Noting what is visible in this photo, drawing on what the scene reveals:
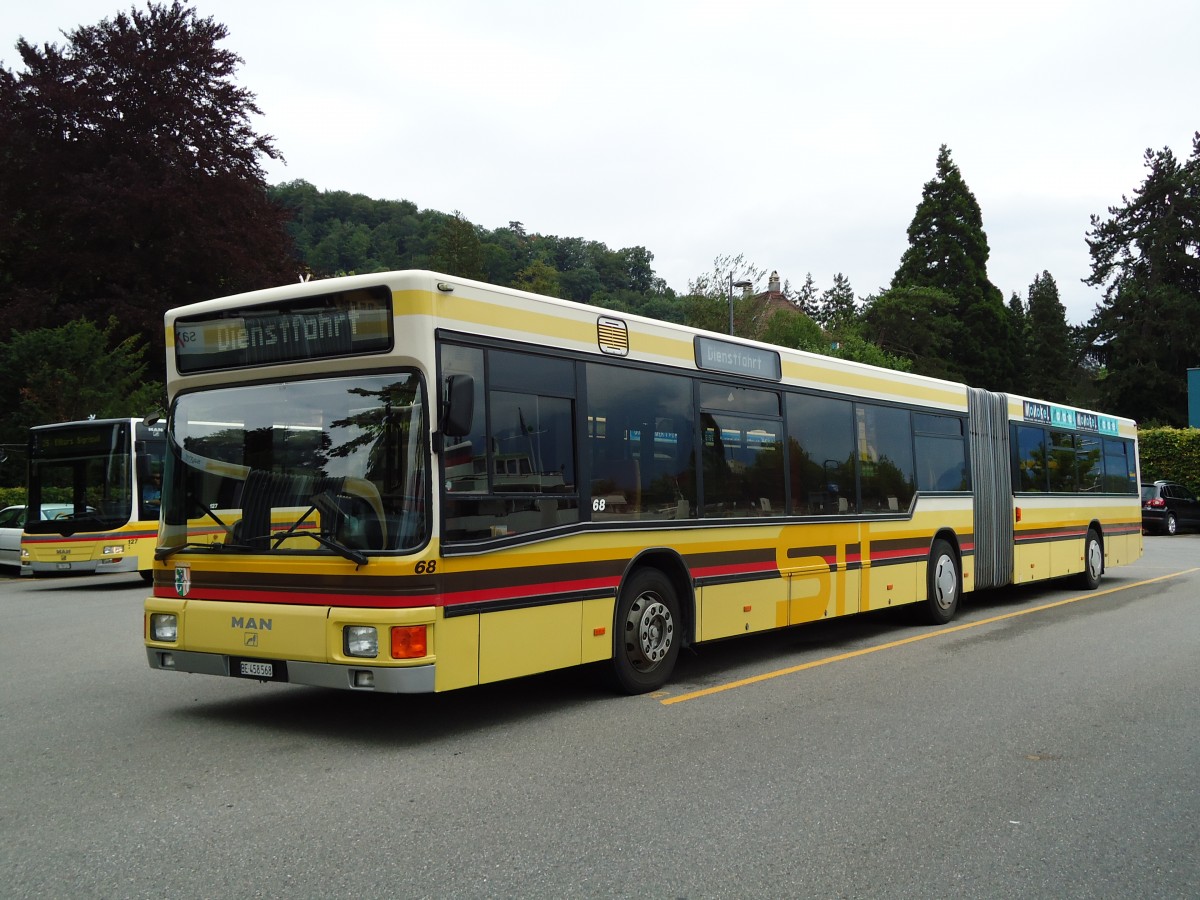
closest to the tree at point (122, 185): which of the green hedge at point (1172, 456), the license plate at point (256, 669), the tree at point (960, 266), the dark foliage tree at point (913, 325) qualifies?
the license plate at point (256, 669)

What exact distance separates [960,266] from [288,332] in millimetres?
68860

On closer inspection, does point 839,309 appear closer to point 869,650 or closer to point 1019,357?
point 1019,357

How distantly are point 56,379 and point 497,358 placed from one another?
20573 mm

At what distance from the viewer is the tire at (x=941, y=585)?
12891 mm

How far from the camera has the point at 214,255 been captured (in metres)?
29.4

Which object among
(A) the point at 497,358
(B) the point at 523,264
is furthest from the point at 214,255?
(B) the point at 523,264

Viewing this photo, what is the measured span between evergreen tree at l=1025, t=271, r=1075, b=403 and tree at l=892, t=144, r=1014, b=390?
5.58 m

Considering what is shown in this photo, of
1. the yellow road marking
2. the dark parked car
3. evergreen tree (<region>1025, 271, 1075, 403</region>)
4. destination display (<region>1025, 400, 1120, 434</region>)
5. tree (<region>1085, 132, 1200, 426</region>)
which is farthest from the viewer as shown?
evergreen tree (<region>1025, 271, 1075, 403</region>)

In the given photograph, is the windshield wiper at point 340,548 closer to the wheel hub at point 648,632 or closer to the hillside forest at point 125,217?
the wheel hub at point 648,632

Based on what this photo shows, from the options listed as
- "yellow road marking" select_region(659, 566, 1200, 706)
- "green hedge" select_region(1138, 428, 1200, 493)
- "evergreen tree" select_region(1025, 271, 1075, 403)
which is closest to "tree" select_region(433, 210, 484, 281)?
"evergreen tree" select_region(1025, 271, 1075, 403)

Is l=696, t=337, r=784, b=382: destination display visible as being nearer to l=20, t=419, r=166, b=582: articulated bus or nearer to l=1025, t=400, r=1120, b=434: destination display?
l=1025, t=400, r=1120, b=434: destination display

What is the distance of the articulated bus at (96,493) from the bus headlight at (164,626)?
39.1 feet

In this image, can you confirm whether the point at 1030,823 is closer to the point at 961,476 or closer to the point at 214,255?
the point at 961,476

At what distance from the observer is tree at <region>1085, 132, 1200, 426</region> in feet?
195
